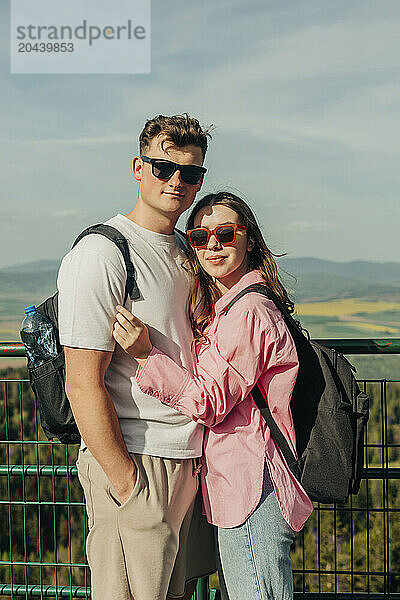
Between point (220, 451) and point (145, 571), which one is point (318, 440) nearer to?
point (220, 451)

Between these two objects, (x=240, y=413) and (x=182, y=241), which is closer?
(x=240, y=413)

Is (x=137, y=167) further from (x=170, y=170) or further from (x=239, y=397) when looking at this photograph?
(x=239, y=397)

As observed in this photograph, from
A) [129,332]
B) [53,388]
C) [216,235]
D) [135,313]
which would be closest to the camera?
[129,332]

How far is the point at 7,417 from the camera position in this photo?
3555 millimetres

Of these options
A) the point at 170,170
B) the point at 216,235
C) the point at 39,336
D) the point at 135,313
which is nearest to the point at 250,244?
the point at 216,235

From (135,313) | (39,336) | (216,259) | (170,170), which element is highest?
(170,170)

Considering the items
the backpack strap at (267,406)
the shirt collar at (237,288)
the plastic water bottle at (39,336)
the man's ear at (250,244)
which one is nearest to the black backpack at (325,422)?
the backpack strap at (267,406)

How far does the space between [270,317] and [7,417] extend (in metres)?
1.49

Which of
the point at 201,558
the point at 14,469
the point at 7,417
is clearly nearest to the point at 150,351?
the point at 201,558

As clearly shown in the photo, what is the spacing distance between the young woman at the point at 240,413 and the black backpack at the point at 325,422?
13cm

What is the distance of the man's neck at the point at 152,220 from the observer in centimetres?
281

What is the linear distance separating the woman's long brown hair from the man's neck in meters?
0.11

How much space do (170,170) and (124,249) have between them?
1.11ft

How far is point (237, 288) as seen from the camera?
279 centimetres
